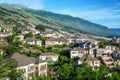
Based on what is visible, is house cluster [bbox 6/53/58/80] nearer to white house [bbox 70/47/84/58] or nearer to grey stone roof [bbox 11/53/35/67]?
grey stone roof [bbox 11/53/35/67]

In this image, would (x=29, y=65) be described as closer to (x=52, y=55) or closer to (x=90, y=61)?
(x=52, y=55)

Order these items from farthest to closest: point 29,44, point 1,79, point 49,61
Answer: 1. point 29,44
2. point 49,61
3. point 1,79

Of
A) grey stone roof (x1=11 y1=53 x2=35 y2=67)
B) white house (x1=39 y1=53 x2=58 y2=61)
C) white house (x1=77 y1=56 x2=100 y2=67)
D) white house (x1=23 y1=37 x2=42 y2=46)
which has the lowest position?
white house (x1=77 y1=56 x2=100 y2=67)

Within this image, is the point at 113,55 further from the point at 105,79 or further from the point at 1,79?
the point at 1,79

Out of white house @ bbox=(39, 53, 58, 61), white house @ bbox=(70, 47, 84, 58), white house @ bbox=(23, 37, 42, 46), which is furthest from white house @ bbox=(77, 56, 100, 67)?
white house @ bbox=(23, 37, 42, 46)

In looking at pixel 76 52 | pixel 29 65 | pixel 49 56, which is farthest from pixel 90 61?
pixel 29 65

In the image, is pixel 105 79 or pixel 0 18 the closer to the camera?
pixel 105 79

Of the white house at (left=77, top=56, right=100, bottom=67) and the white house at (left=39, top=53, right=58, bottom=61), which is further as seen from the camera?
the white house at (left=39, top=53, right=58, bottom=61)

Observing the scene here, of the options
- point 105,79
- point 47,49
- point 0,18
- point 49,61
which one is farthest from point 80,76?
point 0,18

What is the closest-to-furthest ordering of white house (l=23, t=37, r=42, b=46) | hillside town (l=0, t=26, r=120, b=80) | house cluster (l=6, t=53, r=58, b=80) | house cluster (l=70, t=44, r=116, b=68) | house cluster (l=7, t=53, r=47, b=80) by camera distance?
house cluster (l=6, t=53, r=58, b=80) → house cluster (l=7, t=53, r=47, b=80) → hillside town (l=0, t=26, r=120, b=80) → house cluster (l=70, t=44, r=116, b=68) → white house (l=23, t=37, r=42, b=46)

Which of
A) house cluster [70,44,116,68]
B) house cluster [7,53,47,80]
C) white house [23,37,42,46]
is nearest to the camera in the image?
house cluster [7,53,47,80]

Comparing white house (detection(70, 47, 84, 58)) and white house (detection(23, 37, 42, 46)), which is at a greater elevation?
white house (detection(23, 37, 42, 46))

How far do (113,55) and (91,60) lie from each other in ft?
51.0

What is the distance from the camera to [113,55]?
273 ft
